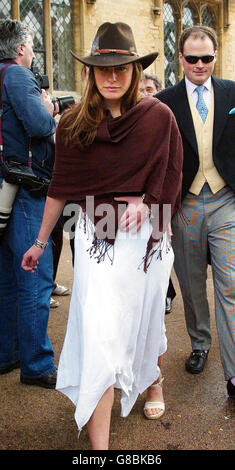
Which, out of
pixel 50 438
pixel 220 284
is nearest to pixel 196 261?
pixel 220 284

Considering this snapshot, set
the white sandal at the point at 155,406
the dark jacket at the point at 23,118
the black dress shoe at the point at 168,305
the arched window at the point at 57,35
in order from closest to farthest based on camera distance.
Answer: the white sandal at the point at 155,406
the dark jacket at the point at 23,118
the black dress shoe at the point at 168,305
the arched window at the point at 57,35

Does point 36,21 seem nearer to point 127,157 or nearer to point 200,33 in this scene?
point 200,33

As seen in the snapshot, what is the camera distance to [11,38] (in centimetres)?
334

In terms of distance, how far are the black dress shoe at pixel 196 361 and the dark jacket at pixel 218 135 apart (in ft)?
3.81

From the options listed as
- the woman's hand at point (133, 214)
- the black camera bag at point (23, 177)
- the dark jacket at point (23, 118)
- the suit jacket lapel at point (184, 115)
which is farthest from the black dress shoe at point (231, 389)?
the dark jacket at point (23, 118)

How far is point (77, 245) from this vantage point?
8.41 feet

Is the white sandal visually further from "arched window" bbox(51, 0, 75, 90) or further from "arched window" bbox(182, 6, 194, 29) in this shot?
"arched window" bbox(182, 6, 194, 29)

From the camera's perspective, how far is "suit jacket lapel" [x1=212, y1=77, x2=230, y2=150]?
3359 mm

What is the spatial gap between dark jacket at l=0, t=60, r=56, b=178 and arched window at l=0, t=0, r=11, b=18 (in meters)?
7.48

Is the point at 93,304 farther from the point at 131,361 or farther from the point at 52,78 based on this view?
the point at 52,78

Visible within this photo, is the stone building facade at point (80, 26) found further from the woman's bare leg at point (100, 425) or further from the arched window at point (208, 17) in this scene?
the woman's bare leg at point (100, 425)

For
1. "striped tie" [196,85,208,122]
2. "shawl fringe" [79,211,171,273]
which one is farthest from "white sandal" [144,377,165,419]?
"striped tie" [196,85,208,122]

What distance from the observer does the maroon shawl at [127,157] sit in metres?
2.41

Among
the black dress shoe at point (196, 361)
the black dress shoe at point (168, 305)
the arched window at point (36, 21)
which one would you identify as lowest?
the black dress shoe at point (168, 305)
